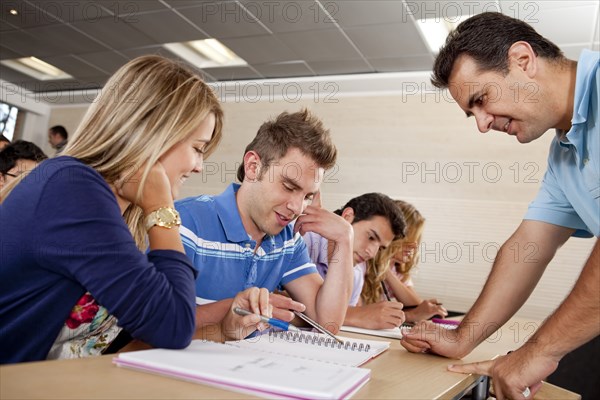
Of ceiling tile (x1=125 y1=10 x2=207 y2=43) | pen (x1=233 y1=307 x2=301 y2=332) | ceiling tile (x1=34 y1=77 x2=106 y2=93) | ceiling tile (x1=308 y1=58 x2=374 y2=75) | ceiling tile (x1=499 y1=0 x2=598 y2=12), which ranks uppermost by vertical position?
ceiling tile (x1=125 y1=10 x2=207 y2=43)

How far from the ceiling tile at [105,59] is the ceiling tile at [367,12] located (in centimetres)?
271

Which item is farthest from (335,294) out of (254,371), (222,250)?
(254,371)

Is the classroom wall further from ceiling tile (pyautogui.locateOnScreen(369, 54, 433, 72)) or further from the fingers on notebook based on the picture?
the fingers on notebook

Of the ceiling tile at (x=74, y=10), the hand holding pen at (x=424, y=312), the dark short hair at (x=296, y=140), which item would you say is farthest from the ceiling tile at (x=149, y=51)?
the dark short hair at (x=296, y=140)

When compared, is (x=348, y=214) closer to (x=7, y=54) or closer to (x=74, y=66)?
(x=74, y=66)

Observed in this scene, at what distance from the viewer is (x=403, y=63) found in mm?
5750

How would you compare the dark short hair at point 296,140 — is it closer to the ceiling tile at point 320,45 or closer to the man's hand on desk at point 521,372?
the man's hand on desk at point 521,372

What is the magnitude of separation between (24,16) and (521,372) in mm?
5666

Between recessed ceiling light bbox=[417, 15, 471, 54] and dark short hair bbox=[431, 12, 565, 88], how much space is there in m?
3.05

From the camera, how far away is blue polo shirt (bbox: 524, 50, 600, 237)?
1479 millimetres

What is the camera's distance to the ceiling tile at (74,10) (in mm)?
5023

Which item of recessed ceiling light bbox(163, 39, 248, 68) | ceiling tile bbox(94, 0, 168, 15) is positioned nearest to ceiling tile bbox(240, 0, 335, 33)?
ceiling tile bbox(94, 0, 168, 15)

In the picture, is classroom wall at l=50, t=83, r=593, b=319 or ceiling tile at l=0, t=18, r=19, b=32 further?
classroom wall at l=50, t=83, r=593, b=319

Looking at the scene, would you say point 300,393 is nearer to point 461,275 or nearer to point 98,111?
point 98,111
